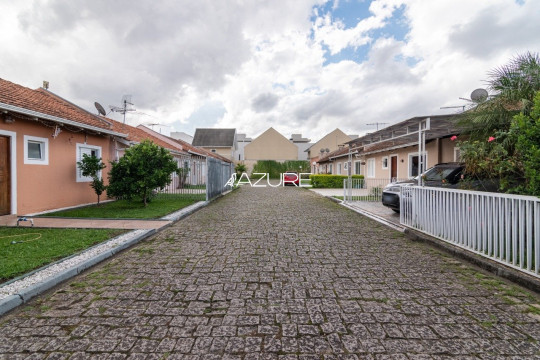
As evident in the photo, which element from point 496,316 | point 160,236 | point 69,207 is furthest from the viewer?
point 69,207

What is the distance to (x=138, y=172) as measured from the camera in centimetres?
970

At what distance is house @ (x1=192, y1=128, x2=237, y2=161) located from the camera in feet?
166

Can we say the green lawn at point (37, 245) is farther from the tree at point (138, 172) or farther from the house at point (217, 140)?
the house at point (217, 140)

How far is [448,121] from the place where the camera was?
21.1 feet

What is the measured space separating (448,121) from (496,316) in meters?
4.99

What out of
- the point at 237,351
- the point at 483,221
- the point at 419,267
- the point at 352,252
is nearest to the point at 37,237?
the point at 237,351

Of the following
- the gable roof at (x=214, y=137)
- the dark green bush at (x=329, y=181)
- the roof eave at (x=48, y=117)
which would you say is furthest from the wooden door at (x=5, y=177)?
the gable roof at (x=214, y=137)

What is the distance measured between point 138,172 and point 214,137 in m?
43.2

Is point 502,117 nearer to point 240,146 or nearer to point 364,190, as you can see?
point 364,190

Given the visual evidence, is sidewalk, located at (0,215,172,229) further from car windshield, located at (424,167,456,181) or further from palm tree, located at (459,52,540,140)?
car windshield, located at (424,167,456,181)

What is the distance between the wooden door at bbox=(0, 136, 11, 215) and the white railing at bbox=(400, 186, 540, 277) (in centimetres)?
1065

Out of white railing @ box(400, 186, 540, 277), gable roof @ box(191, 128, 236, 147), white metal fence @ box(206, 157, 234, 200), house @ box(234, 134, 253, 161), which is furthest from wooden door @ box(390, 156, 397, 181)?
house @ box(234, 134, 253, 161)

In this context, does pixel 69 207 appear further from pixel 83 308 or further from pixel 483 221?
pixel 483 221

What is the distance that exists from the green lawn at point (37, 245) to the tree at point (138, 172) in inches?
138
